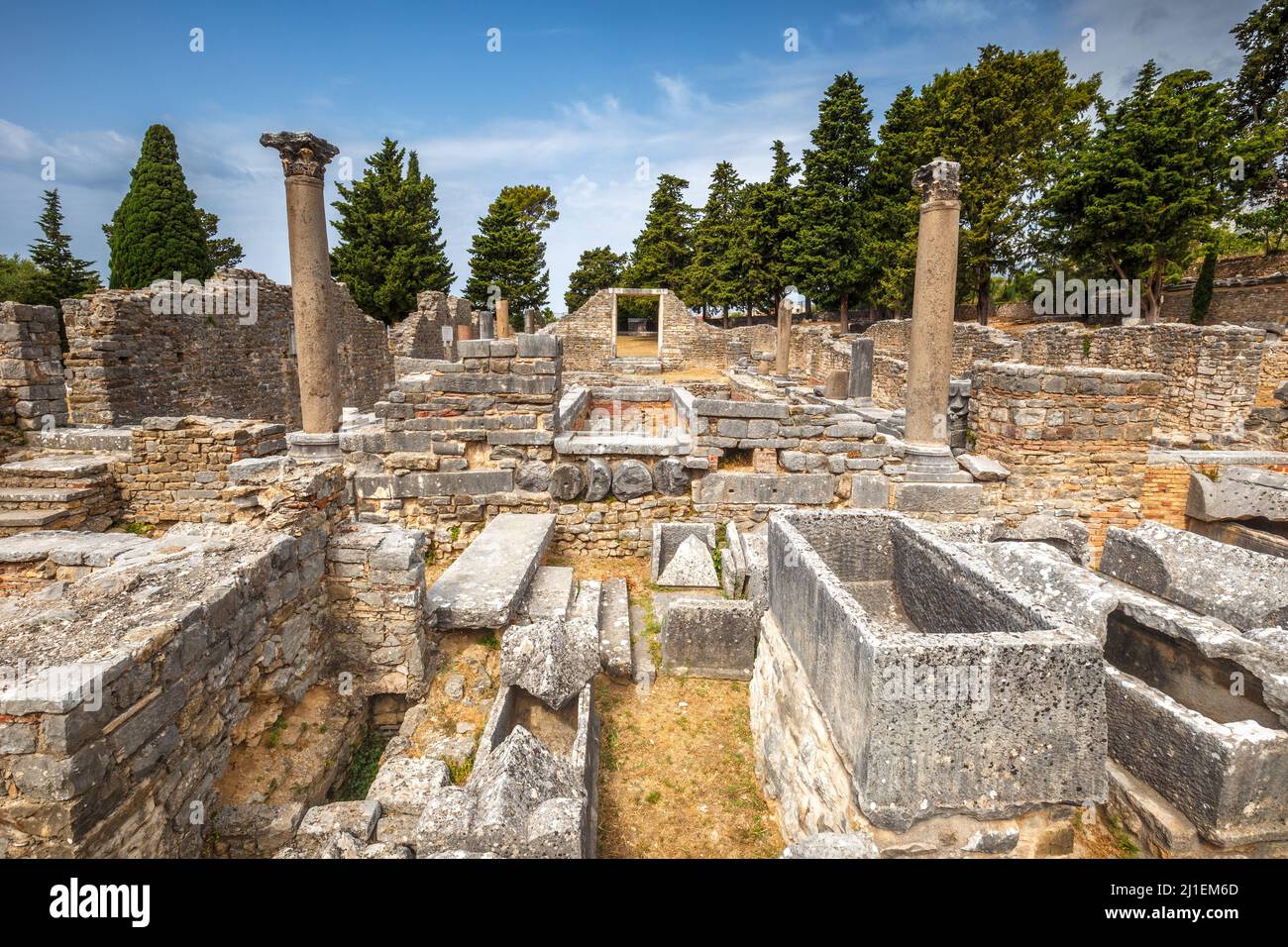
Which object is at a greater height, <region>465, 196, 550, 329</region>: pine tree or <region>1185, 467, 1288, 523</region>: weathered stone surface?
<region>465, 196, 550, 329</region>: pine tree

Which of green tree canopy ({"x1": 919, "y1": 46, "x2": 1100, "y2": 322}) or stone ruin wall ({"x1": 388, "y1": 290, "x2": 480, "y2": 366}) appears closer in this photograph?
stone ruin wall ({"x1": 388, "y1": 290, "x2": 480, "y2": 366})

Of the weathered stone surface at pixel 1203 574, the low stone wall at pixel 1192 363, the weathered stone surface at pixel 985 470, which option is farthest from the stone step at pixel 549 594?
the low stone wall at pixel 1192 363

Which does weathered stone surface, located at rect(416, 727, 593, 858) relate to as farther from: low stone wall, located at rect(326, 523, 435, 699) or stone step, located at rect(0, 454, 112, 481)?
stone step, located at rect(0, 454, 112, 481)

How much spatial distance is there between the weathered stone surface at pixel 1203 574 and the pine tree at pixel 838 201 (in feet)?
87.3

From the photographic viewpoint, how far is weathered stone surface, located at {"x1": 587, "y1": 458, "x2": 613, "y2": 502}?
22.6ft

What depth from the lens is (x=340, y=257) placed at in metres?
28.4

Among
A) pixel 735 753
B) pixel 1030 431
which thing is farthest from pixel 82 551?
pixel 1030 431

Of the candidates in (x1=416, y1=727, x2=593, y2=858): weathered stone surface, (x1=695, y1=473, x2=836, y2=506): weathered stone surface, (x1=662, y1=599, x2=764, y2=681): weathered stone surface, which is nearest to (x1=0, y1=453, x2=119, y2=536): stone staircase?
(x1=416, y1=727, x2=593, y2=858): weathered stone surface

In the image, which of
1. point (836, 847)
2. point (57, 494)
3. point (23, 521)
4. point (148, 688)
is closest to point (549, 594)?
point (148, 688)

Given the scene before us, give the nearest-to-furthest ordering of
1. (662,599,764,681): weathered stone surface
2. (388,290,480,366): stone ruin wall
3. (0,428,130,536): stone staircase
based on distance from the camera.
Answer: (662,599,764,681): weathered stone surface
(0,428,130,536): stone staircase
(388,290,480,366): stone ruin wall

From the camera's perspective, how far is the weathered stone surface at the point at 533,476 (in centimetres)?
691

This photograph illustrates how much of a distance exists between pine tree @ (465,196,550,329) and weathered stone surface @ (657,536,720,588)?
32131 millimetres

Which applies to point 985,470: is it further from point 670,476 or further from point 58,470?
point 58,470

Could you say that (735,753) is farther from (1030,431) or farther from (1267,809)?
(1030,431)
